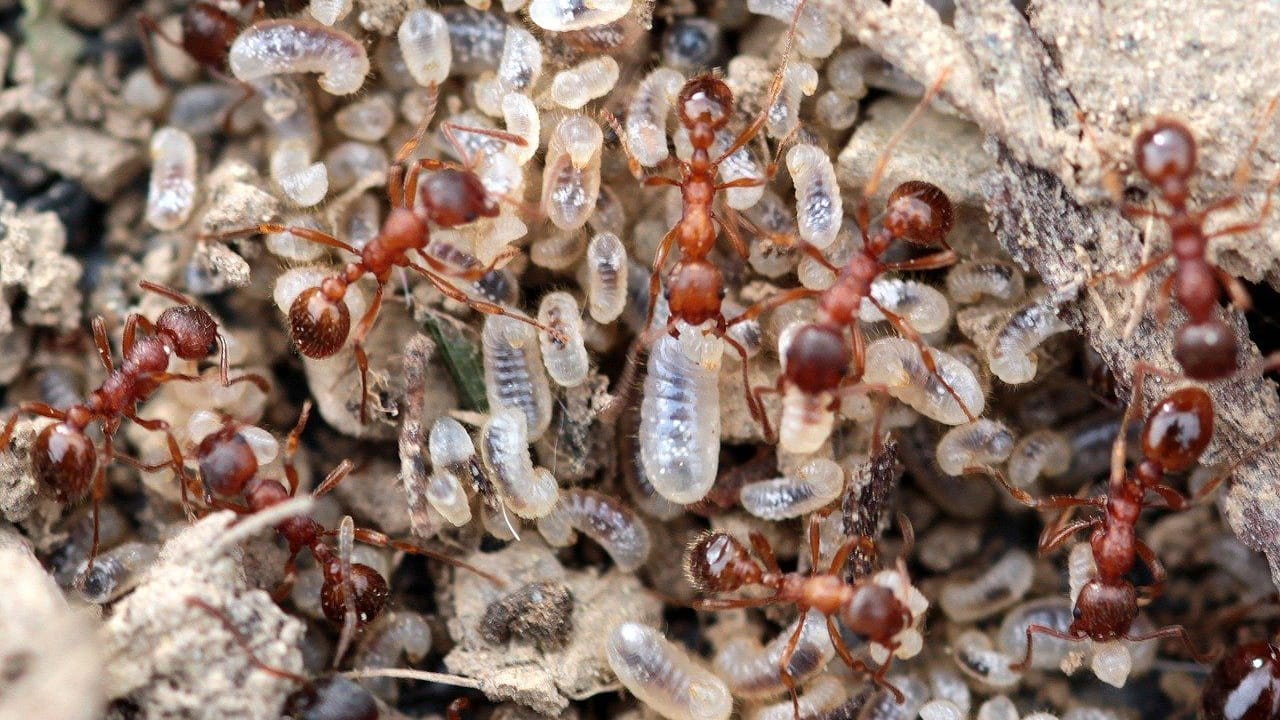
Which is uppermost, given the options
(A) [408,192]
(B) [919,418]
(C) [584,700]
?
(A) [408,192]

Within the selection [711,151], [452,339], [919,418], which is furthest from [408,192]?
[919,418]

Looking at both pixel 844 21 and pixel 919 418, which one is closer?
pixel 844 21

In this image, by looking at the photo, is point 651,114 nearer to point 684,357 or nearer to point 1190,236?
point 684,357

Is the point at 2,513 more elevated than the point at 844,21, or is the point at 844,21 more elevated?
the point at 844,21

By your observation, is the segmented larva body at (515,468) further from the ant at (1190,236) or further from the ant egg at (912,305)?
the ant at (1190,236)

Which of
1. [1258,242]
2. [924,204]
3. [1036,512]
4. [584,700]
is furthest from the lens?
[1036,512]

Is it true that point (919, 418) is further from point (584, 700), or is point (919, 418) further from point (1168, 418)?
point (584, 700)
